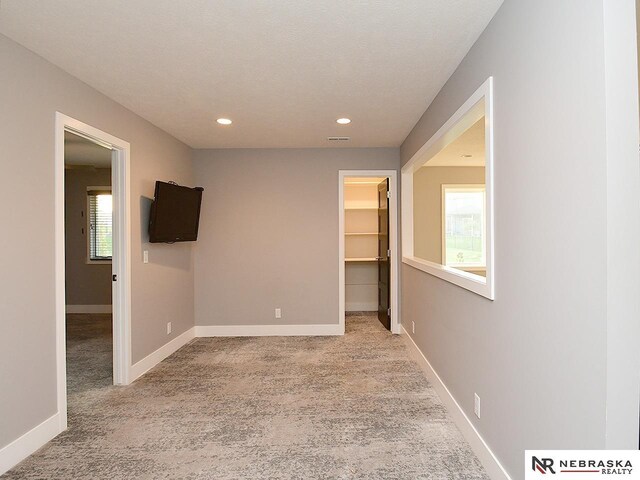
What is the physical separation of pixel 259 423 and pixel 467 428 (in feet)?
4.70

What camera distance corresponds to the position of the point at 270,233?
17.5 feet

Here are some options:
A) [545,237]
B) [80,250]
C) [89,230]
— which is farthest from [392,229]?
[80,250]

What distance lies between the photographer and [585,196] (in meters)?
1.31

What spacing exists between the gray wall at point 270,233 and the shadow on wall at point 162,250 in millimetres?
348

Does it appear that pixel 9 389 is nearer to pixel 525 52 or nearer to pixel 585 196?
pixel 585 196

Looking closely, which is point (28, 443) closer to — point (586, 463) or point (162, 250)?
point (162, 250)

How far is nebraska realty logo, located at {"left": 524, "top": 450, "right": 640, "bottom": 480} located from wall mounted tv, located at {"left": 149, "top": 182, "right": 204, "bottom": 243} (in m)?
3.62

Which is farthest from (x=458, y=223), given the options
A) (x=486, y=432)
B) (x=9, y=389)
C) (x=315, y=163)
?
(x=9, y=389)

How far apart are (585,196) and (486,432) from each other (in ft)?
5.12

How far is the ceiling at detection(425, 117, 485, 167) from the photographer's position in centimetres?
449

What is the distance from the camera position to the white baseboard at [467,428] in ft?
6.79

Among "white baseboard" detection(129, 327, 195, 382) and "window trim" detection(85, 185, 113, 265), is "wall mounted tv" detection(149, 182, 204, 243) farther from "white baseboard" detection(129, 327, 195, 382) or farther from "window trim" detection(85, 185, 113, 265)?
"window trim" detection(85, 185, 113, 265)

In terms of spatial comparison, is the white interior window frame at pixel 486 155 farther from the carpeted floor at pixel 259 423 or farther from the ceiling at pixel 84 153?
the ceiling at pixel 84 153

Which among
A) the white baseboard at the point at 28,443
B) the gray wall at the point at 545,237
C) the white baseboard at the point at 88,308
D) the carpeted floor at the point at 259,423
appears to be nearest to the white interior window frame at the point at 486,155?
the gray wall at the point at 545,237
